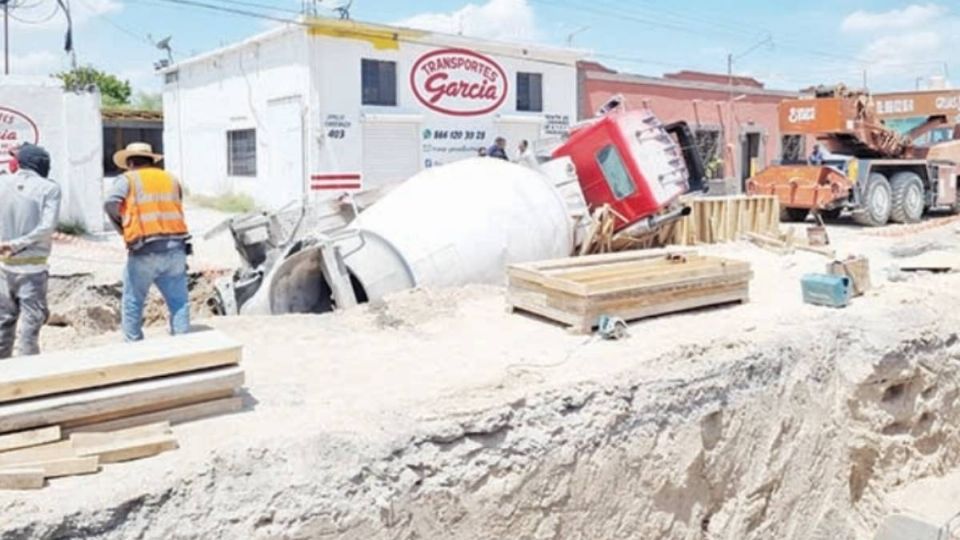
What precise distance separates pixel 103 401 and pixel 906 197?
18.3 meters

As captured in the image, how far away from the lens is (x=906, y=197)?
719 inches

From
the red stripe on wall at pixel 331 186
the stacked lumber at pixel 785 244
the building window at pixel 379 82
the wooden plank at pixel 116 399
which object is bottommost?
the wooden plank at pixel 116 399

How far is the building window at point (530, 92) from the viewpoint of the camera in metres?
21.5

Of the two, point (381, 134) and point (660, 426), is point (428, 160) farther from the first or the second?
point (660, 426)

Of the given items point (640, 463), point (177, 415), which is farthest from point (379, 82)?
point (177, 415)

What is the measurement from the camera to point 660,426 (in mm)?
5250

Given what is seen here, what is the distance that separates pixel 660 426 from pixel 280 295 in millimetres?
4045

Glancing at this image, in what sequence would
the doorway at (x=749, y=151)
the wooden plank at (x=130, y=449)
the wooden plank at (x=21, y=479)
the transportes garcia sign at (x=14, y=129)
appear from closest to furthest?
the wooden plank at (x=21, y=479), the wooden plank at (x=130, y=449), the transportes garcia sign at (x=14, y=129), the doorway at (x=749, y=151)

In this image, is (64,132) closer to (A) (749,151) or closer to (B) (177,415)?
(B) (177,415)

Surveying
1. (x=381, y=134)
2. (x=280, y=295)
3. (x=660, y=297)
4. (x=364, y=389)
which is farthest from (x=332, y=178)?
(x=364, y=389)

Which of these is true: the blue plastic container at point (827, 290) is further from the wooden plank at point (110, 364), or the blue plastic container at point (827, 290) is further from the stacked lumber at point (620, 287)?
the wooden plank at point (110, 364)

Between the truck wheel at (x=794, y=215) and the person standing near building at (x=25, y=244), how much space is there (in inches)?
625

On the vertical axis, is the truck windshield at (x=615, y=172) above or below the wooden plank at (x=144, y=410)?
above

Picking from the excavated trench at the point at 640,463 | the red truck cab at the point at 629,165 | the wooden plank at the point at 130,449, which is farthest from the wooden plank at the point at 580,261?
the wooden plank at the point at 130,449
